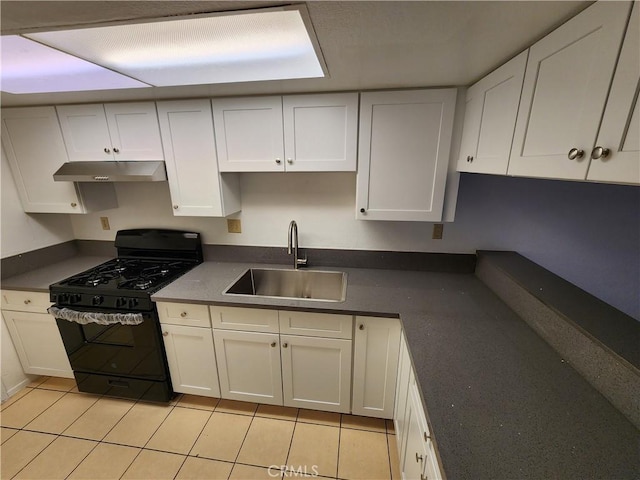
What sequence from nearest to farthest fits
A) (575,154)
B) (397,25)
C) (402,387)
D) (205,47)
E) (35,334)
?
1. (575,154)
2. (397,25)
3. (205,47)
4. (402,387)
5. (35,334)

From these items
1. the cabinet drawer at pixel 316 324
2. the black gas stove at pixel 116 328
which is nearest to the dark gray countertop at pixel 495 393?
the cabinet drawer at pixel 316 324

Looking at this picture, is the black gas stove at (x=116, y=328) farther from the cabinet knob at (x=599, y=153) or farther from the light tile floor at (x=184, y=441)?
the cabinet knob at (x=599, y=153)

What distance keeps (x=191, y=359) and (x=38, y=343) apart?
124cm

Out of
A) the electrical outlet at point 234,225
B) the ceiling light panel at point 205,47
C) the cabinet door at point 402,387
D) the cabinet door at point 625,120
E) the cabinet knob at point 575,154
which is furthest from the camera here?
the electrical outlet at point 234,225

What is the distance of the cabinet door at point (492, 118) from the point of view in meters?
1.01

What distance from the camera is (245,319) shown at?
62.6 inches

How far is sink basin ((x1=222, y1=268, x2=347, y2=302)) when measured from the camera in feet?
6.40

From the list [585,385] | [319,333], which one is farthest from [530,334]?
[319,333]

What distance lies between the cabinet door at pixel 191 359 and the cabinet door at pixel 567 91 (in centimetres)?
184

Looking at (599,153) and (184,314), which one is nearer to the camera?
(599,153)

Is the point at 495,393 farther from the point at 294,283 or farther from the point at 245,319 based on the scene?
the point at 294,283

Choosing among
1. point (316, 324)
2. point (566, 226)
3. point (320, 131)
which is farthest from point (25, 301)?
point (566, 226)

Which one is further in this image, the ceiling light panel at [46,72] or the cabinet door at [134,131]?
the cabinet door at [134,131]

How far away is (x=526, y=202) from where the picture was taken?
5.43ft
